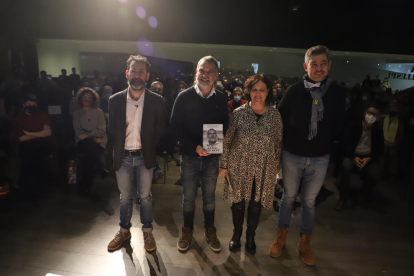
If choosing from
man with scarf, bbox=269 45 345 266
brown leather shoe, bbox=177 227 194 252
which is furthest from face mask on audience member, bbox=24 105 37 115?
man with scarf, bbox=269 45 345 266

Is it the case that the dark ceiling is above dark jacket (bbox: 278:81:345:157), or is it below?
above

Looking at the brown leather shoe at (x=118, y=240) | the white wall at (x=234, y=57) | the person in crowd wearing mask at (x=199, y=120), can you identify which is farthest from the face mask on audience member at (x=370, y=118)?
the white wall at (x=234, y=57)

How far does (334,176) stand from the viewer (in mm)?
4188

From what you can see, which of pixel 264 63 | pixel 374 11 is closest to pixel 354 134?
pixel 374 11

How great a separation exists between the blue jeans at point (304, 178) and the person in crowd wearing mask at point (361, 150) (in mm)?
1336

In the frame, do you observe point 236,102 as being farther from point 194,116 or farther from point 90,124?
point 194,116

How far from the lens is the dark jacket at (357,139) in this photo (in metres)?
3.39

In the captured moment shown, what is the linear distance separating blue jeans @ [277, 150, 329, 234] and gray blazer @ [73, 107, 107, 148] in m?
2.63

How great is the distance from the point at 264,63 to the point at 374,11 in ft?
28.1

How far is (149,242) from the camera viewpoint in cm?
243

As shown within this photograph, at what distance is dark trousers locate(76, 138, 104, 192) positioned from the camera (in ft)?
11.5

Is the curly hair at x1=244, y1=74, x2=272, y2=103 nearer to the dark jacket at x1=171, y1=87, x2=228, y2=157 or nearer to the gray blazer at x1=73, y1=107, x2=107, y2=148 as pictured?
the dark jacket at x1=171, y1=87, x2=228, y2=157

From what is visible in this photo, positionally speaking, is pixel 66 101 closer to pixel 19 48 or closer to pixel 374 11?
pixel 19 48

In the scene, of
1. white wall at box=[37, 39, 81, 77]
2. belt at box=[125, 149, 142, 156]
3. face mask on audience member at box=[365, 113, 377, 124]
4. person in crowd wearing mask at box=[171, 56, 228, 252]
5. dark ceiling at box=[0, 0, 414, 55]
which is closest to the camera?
person in crowd wearing mask at box=[171, 56, 228, 252]
